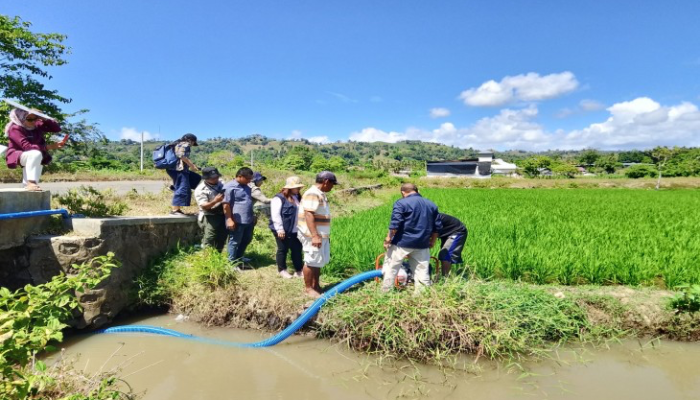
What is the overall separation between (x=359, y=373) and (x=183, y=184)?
3728mm

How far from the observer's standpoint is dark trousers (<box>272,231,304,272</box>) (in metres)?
5.00

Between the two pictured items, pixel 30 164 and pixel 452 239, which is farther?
pixel 452 239

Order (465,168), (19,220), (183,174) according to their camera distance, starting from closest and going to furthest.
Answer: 1. (19,220)
2. (183,174)
3. (465,168)

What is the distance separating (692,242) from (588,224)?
233cm

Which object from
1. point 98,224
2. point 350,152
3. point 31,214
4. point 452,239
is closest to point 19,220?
point 31,214

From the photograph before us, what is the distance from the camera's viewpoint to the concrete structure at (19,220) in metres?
3.77

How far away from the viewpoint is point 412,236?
3.99m

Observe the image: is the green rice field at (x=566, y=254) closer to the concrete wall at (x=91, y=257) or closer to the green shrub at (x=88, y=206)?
the concrete wall at (x=91, y=257)

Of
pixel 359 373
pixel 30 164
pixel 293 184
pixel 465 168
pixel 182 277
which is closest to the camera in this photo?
pixel 359 373

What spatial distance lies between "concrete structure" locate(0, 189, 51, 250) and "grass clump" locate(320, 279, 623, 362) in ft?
10.8

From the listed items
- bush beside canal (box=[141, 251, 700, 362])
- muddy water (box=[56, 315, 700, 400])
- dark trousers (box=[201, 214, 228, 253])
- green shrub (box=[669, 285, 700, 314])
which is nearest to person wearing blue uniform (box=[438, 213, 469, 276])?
bush beside canal (box=[141, 251, 700, 362])

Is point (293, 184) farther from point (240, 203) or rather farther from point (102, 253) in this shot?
point (102, 253)

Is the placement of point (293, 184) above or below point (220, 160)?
below

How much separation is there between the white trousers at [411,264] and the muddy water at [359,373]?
0.88 meters
